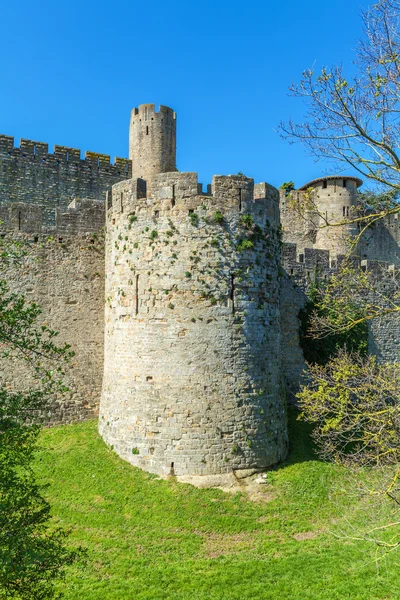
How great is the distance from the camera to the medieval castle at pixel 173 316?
12.4 meters

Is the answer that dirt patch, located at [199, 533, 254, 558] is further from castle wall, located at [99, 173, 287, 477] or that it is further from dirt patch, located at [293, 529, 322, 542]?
castle wall, located at [99, 173, 287, 477]

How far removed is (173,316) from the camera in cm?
1264

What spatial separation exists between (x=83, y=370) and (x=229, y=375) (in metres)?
5.60

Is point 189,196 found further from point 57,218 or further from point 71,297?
point 71,297

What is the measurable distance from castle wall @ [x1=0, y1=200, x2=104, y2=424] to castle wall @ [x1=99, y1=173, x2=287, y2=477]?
7.46 ft

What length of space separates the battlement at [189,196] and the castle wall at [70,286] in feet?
10.1

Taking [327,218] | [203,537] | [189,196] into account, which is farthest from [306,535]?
[327,218]

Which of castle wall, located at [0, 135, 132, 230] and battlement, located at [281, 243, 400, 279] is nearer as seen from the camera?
battlement, located at [281, 243, 400, 279]

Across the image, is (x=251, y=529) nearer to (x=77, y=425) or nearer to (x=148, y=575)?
(x=148, y=575)

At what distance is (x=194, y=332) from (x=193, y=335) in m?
0.08

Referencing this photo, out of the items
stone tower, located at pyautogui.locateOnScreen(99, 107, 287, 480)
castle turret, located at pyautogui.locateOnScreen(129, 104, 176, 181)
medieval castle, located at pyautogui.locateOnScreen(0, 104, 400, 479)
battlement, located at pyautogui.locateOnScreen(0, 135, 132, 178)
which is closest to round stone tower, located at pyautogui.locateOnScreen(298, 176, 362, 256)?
castle turret, located at pyautogui.locateOnScreen(129, 104, 176, 181)

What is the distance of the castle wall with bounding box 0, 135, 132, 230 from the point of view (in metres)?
21.3

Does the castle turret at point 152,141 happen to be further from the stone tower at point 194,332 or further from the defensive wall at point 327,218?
the stone tower at point 194,332

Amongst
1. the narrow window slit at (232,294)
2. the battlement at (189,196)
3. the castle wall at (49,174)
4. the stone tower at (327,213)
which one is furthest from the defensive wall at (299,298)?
the castle wall at (49,174)
